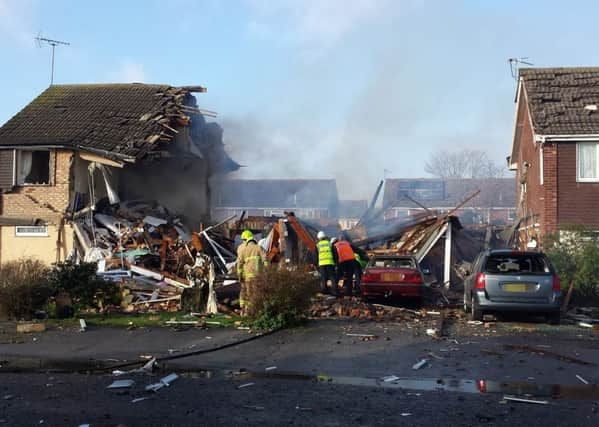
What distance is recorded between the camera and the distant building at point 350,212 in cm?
2884

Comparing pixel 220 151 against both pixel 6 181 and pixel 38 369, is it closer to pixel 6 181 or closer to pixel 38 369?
pixel 6 181

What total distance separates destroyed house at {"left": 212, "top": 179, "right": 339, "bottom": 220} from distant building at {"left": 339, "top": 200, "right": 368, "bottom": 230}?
447 millimetres

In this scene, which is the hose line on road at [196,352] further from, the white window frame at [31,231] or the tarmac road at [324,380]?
the white window frame at [31,231]

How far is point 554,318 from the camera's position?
1273cm

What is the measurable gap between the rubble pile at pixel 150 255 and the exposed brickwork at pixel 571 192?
10.7 m

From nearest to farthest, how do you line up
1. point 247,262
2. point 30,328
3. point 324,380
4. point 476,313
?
point 324,380 < point 30,328 < point 247,262 < point 476,313

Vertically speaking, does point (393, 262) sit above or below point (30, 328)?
above

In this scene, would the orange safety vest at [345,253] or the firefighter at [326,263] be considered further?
the orange safety vest at [345,253]

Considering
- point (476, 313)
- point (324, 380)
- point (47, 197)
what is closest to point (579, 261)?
point (476, 313)

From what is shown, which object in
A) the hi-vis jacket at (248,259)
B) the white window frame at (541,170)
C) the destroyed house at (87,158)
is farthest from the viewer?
the destroyed house at (87,158)

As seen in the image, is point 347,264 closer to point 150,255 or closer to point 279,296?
point 150,255

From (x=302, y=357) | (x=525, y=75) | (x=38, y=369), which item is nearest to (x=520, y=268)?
(x=302, y=357)

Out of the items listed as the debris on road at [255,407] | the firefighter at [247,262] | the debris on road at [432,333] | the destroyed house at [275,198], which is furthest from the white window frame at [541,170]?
the debris on road at [255,407]

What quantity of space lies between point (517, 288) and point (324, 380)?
6.04 meters
